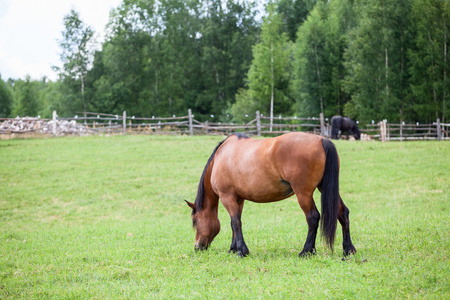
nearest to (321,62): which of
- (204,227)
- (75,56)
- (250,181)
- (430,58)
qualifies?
(430,58)

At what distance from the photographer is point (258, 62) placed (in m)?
38.9

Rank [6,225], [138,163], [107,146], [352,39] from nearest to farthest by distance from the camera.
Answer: [6,225] < [138,163] < [107,146] < [352,39]

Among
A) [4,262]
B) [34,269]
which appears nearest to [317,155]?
[34,269]

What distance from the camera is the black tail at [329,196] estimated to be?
15.3ft

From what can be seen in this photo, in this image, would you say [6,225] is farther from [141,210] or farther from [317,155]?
[317,155]

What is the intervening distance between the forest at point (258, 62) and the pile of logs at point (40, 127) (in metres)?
13.1

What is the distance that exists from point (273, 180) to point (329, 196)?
791 millimetres

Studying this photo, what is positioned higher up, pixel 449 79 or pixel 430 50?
pixel 430 50

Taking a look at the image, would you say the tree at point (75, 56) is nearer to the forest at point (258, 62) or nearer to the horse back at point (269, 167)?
the forest at point (258, 62)

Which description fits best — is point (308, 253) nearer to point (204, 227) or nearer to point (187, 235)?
point (204, 227)

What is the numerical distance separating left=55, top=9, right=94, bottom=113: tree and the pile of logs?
12.8m

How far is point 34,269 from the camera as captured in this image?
17.2 feet

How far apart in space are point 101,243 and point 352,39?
3169cm

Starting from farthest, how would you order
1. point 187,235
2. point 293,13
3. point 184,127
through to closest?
1. point 293,13
2. point 184,127
3. point 187,235
